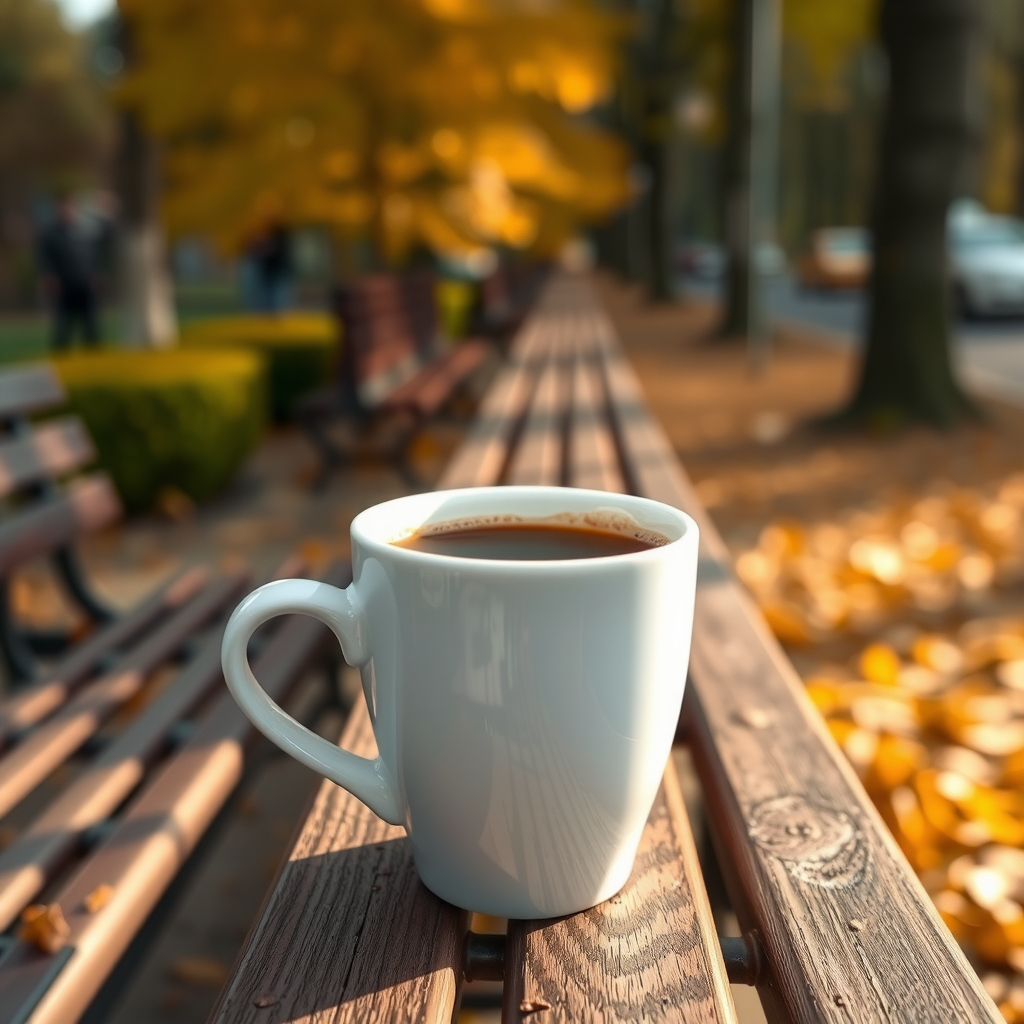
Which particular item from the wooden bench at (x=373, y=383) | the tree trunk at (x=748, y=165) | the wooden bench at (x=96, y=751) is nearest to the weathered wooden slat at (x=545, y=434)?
the wooden bench at (x=96, y=751)

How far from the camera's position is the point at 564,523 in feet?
3.38

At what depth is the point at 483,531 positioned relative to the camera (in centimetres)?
102

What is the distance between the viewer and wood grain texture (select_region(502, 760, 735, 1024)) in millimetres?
768

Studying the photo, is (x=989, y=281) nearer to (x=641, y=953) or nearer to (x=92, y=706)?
(x=92, y=706)

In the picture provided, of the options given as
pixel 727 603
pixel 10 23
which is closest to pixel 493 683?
pixel 727 603

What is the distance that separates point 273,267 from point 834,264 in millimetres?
14290

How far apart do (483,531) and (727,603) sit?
76cm

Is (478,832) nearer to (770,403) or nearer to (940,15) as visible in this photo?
(940,15)

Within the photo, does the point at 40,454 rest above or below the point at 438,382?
above

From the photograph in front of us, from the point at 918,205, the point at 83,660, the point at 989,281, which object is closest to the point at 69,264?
the point at 918,205

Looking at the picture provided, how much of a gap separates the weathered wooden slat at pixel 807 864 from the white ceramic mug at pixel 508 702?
0.14m

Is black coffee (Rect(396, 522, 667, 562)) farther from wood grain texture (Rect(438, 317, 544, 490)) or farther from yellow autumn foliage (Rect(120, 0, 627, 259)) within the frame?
yellow autumn foliage (Rect(120, 0, 627, 259))

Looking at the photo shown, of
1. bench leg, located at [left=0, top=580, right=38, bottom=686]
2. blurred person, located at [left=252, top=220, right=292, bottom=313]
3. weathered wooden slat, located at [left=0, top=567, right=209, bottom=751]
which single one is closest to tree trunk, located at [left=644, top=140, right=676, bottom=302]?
blurred person, located at [left=252, top=220, right=292, bottom=313]

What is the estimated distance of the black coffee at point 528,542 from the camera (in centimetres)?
95
